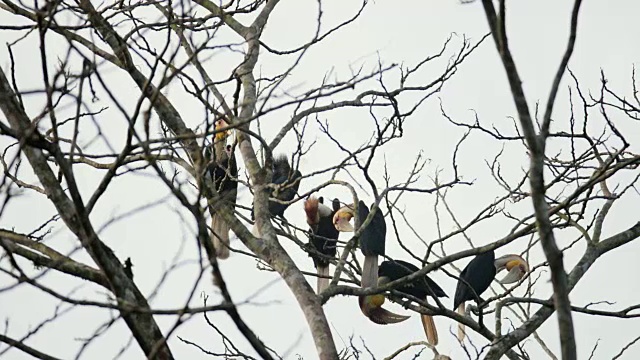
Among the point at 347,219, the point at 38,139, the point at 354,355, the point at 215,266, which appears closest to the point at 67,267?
the point at 38,139

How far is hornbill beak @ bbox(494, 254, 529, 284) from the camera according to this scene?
7.12 m

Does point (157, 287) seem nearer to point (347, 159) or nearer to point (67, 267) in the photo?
point (67, 267)

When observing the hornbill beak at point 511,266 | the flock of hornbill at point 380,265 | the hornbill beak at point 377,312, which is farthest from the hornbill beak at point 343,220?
the hornbill beak at point 511,266

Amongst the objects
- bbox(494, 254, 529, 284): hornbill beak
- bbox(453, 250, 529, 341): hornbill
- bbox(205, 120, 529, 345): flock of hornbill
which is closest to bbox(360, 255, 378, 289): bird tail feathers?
bbox(205, 120, 529, 345): flock of hornbill

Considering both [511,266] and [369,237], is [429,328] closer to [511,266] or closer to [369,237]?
[511,266]

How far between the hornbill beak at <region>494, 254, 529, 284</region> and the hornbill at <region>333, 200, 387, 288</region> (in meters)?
0.90

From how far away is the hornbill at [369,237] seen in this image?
6.16 m

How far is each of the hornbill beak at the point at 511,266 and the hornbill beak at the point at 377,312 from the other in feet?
2.44

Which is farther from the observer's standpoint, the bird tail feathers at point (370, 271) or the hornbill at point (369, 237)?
the hornbill at point (369, 237)

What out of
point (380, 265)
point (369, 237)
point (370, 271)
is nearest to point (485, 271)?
point (380, 265)

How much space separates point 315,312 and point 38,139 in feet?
4.69

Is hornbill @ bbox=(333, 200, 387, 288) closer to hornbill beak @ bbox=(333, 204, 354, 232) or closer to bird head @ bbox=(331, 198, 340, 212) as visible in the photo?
hornbill beak @ bbox=(333, 204, 354, 232)

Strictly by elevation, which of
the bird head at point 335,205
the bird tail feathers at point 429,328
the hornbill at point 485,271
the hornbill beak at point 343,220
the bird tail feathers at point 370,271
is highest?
the bird head at point 335,205

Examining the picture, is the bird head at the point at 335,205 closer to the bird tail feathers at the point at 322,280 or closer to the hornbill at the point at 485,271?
the bird tail feathers at the point at 322,280
